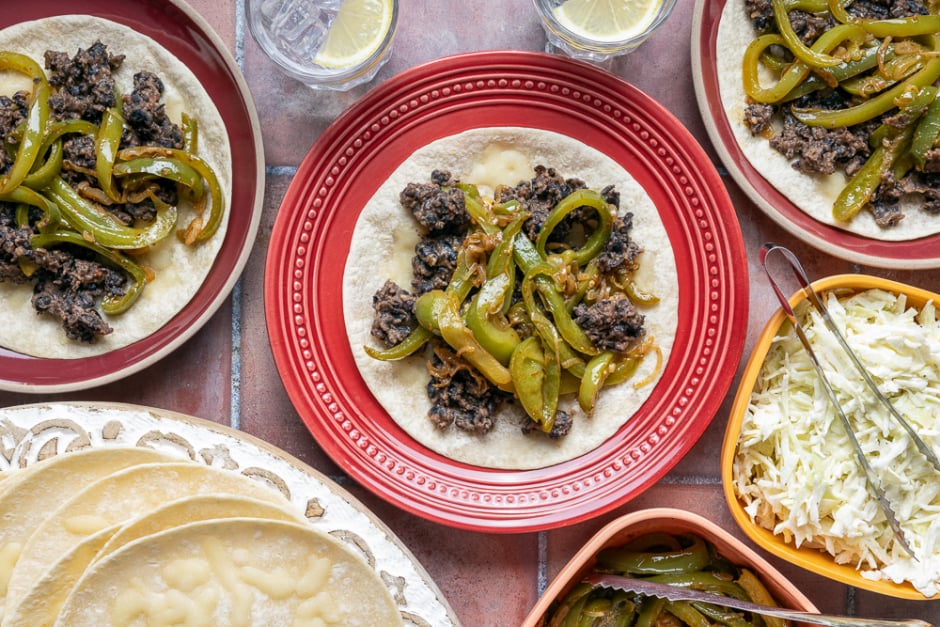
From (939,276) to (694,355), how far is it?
1274 mm

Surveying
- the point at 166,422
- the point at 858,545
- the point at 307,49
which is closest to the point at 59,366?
the point at 166,422

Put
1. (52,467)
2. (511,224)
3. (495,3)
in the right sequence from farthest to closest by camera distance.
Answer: (495,3) < (511,224) < (52,467)

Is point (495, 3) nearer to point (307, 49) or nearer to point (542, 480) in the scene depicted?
point (307, 49)

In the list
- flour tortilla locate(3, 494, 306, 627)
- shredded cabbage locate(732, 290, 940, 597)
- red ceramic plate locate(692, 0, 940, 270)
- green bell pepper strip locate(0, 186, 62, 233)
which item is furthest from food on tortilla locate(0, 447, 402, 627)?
red ceramic plate locate(692, 0, 940, 270)

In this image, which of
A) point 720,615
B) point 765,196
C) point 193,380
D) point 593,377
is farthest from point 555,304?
point 193,380

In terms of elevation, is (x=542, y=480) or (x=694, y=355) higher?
(x=694, y=355)

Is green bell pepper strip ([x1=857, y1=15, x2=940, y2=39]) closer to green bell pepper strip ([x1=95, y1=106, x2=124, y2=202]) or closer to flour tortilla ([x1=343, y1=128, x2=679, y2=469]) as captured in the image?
flour tortilla ([x1=343, y1=128, x2=679, y2=469])

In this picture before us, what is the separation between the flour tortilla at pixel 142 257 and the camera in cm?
343

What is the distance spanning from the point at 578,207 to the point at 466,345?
75 cm

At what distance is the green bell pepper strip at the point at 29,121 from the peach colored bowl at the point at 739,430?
121 inches

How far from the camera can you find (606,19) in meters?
3.30

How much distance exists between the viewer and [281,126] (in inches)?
144

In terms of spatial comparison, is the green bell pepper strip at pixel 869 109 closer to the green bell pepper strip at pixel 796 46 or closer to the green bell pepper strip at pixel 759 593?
the green bell pepper strip at pixel 796 46

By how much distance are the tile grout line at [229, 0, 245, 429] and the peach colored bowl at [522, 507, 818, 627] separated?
158cm
